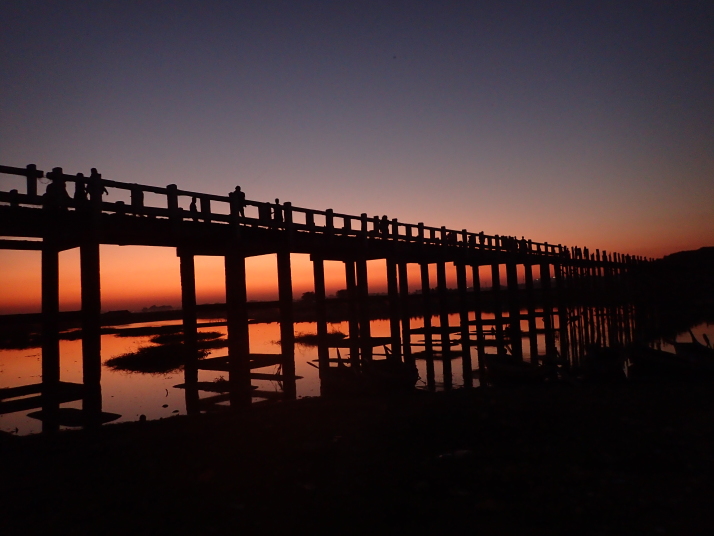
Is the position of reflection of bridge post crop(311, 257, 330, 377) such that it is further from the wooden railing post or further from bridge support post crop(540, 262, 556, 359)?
bridge support post crop(540, 262, 556, 359)

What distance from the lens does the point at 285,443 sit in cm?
705

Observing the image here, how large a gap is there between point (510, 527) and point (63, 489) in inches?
193

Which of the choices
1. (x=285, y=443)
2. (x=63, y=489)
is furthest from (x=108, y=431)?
(x=285, y=443)

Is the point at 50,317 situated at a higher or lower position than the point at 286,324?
higher

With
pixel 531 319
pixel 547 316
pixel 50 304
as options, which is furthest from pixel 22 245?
pixel 547 316

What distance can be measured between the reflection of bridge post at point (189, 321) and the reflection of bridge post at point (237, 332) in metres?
1.11

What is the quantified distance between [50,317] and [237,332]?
3.91 m

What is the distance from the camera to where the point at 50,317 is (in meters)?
9.90

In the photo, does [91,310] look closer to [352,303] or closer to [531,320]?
[352,303]

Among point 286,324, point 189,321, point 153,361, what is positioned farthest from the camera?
point 153,361

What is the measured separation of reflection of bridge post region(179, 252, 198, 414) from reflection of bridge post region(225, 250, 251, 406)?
1.11 meters

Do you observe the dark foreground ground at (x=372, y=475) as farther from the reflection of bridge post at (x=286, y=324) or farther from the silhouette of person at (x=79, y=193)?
the silhouette of person at (x=79, y=193)

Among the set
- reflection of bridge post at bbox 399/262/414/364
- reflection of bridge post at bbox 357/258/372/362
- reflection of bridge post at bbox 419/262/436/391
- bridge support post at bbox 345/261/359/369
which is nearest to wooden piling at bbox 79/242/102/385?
reflection of bridge post at bbox 357/258/372/362

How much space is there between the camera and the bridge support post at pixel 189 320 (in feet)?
40.2
